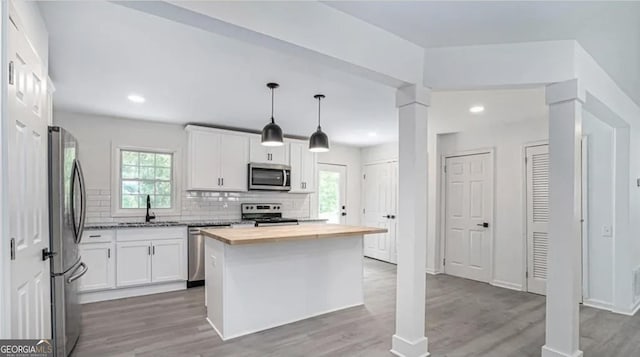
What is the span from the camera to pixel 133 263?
430 centimetres

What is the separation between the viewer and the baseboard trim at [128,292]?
4067 mm

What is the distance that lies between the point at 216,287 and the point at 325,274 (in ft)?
3.74

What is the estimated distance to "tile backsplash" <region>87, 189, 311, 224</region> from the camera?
4.60 metres

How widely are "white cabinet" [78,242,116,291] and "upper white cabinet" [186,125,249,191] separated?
4.44 feet

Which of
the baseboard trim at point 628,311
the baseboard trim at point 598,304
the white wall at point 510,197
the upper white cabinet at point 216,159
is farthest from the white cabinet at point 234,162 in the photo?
the baseboard trim at point 628,311

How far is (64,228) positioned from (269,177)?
3411mm

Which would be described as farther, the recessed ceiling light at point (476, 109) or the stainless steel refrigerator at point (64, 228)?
the recessed ceiling light at point (476, 109)

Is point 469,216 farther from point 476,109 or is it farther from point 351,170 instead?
point 351,170

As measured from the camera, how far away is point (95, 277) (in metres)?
4.07

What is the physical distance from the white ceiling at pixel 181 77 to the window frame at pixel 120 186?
1.72 ft

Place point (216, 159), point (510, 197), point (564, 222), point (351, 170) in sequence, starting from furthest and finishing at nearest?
1. point (351, 170)
2. point (216, 159)
3. point (510, 197)
4. point (564, 222)

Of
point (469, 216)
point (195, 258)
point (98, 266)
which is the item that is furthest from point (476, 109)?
point (98, 266)

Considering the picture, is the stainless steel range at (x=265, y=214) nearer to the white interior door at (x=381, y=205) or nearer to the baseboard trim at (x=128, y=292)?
the baseboard trim at (x=128, y=292)

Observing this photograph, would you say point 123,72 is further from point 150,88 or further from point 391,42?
point 391,42
